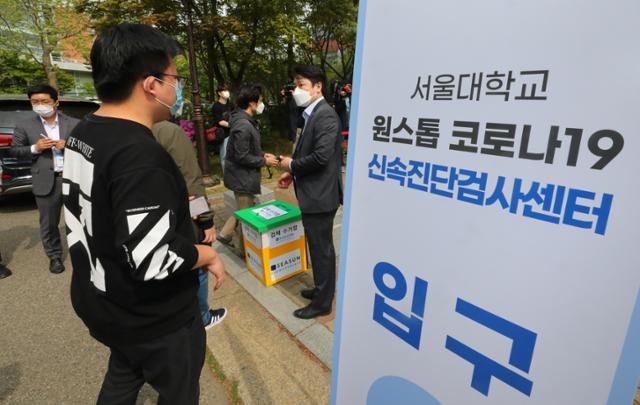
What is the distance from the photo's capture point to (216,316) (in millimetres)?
2992

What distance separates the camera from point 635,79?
553 millimetres

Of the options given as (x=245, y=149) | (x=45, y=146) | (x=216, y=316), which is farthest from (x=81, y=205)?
(x=45, y=146)

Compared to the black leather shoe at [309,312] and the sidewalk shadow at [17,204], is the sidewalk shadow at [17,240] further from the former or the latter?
the black leather shoe at [309,312]

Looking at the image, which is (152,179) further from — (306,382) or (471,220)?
(306,382)

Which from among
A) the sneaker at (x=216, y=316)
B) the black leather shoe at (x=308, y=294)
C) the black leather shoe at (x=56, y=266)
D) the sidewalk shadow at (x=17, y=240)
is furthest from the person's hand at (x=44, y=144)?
the black leather shoe at (x=308, y=294)

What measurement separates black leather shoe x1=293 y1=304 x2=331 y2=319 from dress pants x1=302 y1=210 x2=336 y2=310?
106mm

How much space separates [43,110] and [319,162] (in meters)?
3.02

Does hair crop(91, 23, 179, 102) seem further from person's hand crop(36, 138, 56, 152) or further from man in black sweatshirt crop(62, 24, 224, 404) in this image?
person's hand crop(36, 138, 56, 152)

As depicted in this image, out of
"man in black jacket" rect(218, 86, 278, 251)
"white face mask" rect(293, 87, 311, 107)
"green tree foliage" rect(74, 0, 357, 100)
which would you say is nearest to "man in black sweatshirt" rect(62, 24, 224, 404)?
"white face mask" rect(293, 87, 311, 107)

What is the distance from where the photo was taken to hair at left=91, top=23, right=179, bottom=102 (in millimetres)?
1190

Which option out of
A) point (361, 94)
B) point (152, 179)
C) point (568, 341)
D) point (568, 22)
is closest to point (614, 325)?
point (568, 341)

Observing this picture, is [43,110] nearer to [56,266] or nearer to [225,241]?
[56,266]

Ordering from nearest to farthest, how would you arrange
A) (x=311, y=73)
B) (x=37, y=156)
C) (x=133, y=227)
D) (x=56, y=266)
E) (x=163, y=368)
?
1. (x=133, y=227)
2. (x=163, y=368)
3. (x=311, y=73)
4. (x=37, y=156)
5. (x=56, y=266)

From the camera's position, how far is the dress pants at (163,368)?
137 cm
